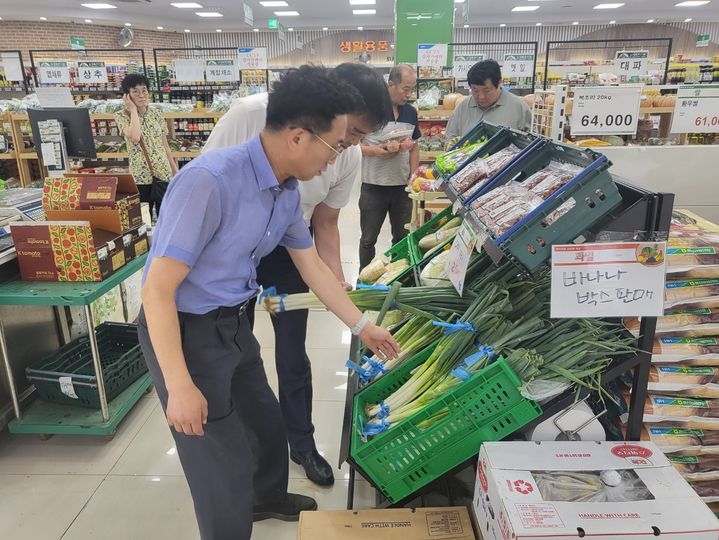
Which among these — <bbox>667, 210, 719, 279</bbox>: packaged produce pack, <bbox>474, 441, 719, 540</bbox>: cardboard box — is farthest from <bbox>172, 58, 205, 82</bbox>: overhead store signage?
<bbox>474, 441, 719, 540</bbox>: cardboard box

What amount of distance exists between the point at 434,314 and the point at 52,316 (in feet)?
8.05

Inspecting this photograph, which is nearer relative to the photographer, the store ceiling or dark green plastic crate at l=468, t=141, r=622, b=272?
dark green plastic crate at l=468, t=141, r=622, b=272

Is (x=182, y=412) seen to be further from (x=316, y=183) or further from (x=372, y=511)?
(x=316, y=183)

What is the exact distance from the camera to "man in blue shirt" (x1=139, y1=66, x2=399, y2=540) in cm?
131

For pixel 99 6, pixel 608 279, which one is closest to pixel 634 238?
pixel 608 279

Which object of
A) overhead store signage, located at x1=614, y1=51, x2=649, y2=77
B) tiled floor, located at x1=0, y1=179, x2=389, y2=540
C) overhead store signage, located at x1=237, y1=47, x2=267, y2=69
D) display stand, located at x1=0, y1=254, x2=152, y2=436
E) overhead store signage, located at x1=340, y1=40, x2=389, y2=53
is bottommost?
tiled floor, located at x1=0, y1=179, x2=389, y2=540

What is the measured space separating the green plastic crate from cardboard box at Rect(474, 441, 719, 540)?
7cm

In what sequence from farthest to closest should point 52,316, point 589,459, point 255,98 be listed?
point 52,316 → point 255,98 → point 589,459

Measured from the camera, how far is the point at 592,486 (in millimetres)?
1450

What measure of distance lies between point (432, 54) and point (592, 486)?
6.62 meters

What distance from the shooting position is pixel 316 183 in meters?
2.17

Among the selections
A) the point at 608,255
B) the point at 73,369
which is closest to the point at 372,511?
the point at 608,255

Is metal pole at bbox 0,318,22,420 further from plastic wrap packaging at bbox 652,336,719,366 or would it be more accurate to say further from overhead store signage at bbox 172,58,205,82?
overhead store signage at bbox 172,58,205,82

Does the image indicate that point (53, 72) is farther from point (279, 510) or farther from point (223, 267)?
point (223, 267)
